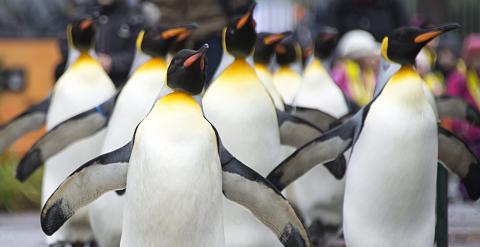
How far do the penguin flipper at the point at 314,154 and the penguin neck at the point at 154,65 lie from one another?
0.88 metres

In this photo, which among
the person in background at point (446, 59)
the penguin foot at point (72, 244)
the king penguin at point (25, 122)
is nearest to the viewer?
the penguin foot at point (72, 244)

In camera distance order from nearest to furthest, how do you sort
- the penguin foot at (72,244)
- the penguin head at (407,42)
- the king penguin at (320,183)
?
the penguin head at (407,42) → the penguin foot at (72,244) → the king penguin at (320,183)

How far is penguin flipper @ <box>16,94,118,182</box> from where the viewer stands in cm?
583

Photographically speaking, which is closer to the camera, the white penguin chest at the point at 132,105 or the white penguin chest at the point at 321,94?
the white penguin chest at the point at 132,105

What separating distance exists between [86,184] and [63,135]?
1.19m

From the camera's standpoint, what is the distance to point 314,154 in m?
5.29

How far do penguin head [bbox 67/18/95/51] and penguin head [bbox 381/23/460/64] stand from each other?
199 centimetres

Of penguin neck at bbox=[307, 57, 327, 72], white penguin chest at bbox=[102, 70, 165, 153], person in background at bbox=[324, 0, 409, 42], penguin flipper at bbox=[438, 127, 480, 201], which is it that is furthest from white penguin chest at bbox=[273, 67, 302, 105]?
person in background at bbox=[324, 0, 409, 42]

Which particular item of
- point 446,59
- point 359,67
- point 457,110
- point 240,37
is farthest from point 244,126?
point 446,59

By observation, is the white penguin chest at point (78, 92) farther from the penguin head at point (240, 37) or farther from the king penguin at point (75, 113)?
the penguin head at point (240, 37)

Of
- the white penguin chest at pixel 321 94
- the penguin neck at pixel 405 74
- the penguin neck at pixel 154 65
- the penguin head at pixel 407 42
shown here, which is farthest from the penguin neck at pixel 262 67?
the penguin neck at pixel 405 74

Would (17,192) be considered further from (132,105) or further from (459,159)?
(459,159)

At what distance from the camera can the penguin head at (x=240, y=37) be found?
5543mm

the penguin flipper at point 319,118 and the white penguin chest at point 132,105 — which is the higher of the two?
the white penguin chest at point 132,105
